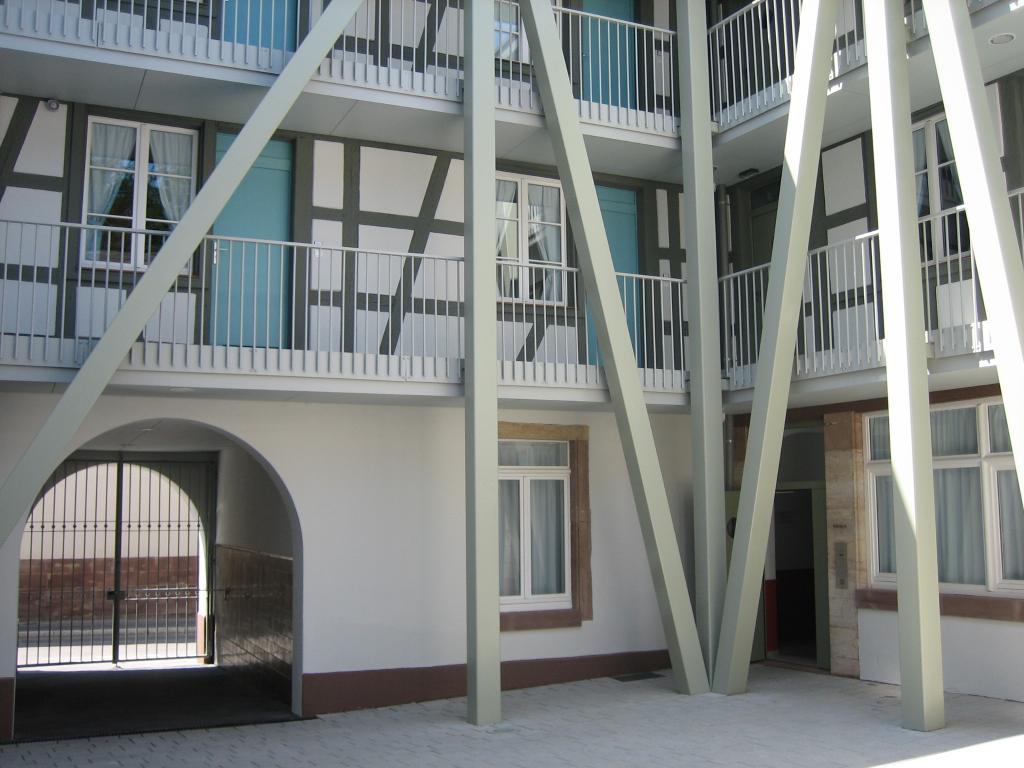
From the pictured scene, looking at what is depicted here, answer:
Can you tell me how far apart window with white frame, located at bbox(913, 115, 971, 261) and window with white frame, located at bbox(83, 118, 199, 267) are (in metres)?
6.85

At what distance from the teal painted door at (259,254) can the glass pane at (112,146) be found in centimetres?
81

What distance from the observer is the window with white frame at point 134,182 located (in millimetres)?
9734

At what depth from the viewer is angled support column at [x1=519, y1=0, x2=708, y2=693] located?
9641mm

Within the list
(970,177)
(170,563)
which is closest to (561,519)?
(970,177)

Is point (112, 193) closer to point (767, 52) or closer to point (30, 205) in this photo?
point (30, 205)

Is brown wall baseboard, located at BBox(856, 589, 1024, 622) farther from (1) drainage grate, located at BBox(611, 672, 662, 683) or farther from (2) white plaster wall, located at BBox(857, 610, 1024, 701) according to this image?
(1) drainage grate, located at BBox(611, 672, 662, 683)

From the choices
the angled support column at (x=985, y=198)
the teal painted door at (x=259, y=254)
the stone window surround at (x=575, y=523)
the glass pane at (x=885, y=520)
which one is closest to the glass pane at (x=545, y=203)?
the stone window surround at (x=575, y=523)

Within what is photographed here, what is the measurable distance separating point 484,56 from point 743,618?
18.4ft

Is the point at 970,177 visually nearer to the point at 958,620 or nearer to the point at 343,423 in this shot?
the point at 958,620

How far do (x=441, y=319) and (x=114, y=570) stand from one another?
8.10 meters

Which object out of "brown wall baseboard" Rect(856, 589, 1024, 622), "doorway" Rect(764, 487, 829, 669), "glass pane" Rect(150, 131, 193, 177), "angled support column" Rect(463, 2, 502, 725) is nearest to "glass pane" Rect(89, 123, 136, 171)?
"glass pane" Rect(150, 131, 193, 177)

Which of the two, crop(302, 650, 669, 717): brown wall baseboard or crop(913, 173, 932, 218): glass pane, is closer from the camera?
crop(302, 650, 669, 717): brown wall baseboard

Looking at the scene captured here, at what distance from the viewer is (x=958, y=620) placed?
9531 mm

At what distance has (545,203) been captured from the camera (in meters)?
11.7
